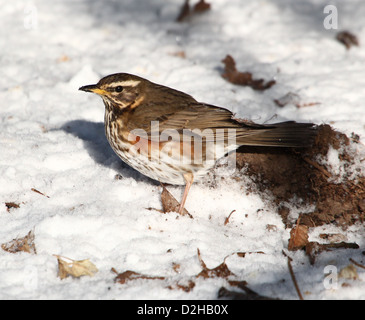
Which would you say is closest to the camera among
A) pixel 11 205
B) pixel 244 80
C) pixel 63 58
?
pixel 11 205

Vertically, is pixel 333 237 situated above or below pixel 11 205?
below

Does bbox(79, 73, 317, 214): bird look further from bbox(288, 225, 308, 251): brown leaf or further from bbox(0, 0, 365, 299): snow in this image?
bbox(288, 225, 308, 251): brown leaf

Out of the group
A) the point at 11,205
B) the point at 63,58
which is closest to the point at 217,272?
the point at 11,205

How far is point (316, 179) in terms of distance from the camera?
4.36m

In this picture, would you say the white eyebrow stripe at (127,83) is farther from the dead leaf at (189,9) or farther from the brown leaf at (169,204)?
the dead leaf at (189,9)

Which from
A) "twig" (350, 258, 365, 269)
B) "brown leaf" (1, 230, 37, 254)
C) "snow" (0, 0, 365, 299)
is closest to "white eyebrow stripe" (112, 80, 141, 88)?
"snow" (0, 0, 365, 299)

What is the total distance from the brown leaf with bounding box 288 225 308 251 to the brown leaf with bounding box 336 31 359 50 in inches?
154

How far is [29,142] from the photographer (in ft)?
16.7

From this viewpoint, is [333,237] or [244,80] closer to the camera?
[333,237]

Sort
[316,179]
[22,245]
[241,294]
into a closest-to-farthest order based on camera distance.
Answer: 1. [241,294]
2. [22,245]
3. [316,179]

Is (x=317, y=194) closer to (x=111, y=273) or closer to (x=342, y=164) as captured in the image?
(x=342, y=164)

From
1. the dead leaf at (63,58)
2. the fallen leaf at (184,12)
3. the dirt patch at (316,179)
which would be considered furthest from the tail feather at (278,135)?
the fallen leaf at (184,12)

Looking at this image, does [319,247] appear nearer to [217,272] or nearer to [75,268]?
[217,272]

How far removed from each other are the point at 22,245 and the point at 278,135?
2.49 metres
